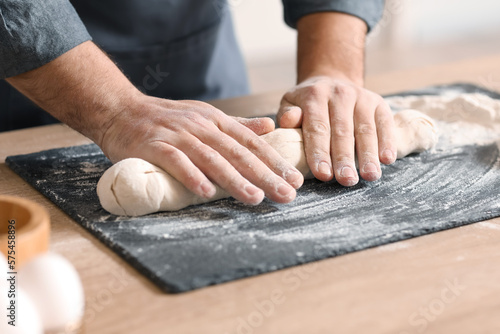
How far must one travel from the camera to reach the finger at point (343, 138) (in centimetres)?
106

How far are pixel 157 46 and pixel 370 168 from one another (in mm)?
794

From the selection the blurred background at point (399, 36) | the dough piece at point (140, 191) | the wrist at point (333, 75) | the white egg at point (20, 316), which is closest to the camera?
the white egg at point (20, 316)

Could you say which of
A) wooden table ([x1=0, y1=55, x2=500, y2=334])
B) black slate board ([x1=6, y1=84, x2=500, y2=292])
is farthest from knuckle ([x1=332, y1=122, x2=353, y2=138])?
wooden table ([x1=0, y1=55, x2=500, y2=334])

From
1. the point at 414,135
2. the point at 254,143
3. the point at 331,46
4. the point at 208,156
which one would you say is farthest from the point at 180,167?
the point at 331,46

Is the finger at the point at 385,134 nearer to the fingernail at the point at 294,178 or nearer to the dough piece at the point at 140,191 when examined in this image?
the fingernail at the point at 294,178

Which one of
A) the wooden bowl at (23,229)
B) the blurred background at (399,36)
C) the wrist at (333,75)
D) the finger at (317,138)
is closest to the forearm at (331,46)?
the wrist at (333,75)

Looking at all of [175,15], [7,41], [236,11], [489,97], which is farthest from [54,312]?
[236,11]

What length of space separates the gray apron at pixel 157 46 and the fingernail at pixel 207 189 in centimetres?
74

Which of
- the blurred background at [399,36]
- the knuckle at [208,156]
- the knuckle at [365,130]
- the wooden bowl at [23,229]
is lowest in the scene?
the blurred background at [399,36]

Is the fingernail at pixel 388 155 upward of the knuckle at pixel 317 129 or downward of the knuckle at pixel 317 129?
downward

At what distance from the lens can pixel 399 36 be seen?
4.88 metres

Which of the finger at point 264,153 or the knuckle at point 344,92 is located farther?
the knuckle at point 344,92

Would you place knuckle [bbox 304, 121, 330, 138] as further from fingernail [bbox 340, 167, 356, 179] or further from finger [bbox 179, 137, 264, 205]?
finger [bbox 179, 137, 264, 205]

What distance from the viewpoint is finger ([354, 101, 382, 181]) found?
107cm
